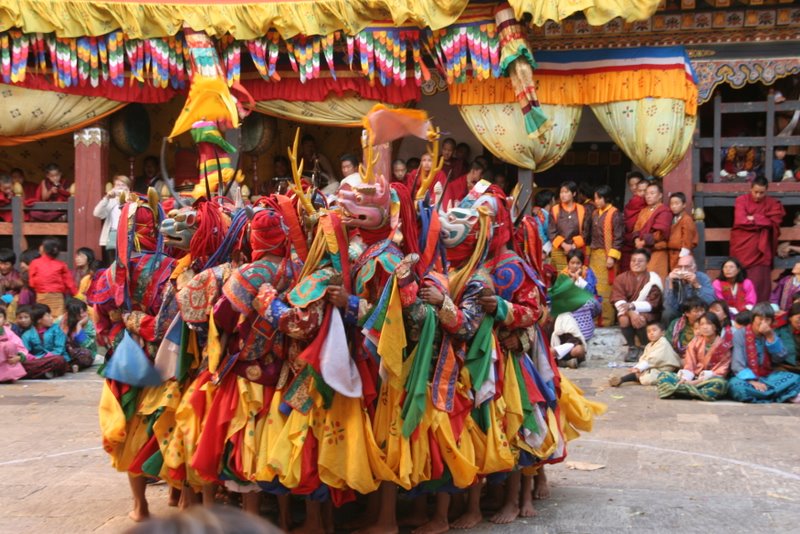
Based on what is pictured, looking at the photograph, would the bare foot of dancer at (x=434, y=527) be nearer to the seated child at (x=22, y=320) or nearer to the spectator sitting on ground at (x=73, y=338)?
the spectator sitting on ground at (x=73, y=338)

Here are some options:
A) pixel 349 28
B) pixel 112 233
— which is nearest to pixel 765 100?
pixel 349 28

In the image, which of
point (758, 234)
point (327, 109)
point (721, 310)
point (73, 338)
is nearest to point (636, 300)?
point (721, 310)

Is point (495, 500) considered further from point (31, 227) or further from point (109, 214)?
point (31, 227)

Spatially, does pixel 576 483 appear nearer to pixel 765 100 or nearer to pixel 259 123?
pixel 765 100

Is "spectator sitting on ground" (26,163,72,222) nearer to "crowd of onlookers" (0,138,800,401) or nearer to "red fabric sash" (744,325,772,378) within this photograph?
"crowd of onlookers" (0,138,800,401)

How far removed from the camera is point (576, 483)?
6.02 metres

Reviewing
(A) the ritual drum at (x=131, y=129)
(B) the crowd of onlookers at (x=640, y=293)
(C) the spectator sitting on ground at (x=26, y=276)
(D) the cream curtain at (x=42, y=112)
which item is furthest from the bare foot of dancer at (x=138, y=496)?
(A) the ritual drum at (x=131, y=129)

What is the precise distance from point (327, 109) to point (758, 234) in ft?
16.3

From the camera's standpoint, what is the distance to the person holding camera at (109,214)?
12.5 m

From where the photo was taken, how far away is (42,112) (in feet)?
42.1

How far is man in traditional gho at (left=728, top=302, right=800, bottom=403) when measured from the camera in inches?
339

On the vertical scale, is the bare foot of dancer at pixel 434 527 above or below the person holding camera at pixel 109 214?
below

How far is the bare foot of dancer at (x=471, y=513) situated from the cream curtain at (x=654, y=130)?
281 inches

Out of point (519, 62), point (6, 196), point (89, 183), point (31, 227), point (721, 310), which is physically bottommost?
point (721, 310)
